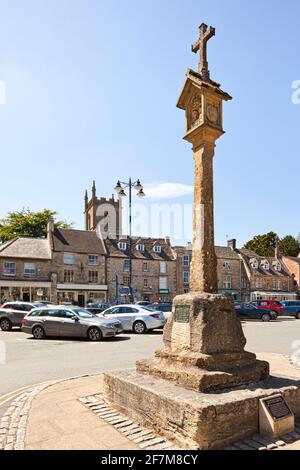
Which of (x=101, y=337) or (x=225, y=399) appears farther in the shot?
(x=101, y=337)

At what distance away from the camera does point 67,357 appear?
10.1m

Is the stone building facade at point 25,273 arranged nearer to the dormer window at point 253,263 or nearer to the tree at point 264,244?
the dormer window at point 253,263

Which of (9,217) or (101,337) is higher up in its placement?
(9,217)

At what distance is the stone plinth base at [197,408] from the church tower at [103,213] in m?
53.9

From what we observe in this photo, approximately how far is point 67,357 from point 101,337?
3736 mm

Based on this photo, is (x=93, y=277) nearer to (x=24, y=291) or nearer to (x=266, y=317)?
(x=24, y=291)

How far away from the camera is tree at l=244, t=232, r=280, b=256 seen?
209 feet

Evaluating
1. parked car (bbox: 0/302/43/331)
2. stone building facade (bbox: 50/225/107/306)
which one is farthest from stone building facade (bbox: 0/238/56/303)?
parked car (bbox: 0/302/43/331)

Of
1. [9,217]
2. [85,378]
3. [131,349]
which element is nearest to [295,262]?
[9,217]

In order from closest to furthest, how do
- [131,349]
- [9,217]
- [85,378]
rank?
[85,378] < [131,349] < [9,217]

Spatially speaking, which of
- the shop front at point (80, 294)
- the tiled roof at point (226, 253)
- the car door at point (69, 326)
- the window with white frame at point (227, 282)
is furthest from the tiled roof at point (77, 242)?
the car door at point (69, 326)

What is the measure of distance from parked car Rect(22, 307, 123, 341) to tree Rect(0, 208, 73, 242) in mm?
35350
